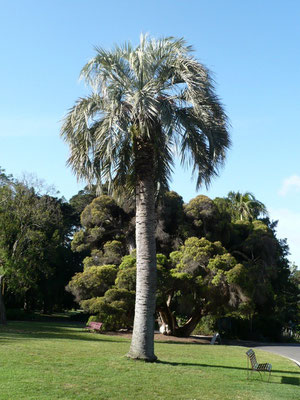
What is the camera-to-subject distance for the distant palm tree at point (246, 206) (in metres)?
41.5

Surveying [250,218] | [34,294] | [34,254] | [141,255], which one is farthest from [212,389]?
[34,294]

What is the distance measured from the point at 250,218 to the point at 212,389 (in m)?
31.9

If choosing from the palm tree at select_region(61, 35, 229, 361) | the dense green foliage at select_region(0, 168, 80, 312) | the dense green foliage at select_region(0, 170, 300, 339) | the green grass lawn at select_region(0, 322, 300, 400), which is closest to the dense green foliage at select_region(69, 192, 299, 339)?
the dense green foliage at select_region(0, 170, 300, 339)

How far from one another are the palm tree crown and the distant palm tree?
2746cm

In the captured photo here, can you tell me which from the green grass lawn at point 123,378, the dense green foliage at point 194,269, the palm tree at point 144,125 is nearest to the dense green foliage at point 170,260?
the dense green foliage at point 194,269

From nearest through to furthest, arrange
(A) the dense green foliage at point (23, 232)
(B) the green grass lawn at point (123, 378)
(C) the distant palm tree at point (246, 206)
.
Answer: (B) the green grass lawn at point (123, 378)
(A) the dense green foliage at point (23, 232)
(C) the distant palm tree at point (246, 206)

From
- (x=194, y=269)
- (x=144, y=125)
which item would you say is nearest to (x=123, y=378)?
(x=144, y=125)

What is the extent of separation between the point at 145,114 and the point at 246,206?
30.5 meters

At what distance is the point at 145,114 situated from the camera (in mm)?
13031

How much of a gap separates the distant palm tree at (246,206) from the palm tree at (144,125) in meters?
27.5

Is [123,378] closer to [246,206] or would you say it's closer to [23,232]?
[23,232]

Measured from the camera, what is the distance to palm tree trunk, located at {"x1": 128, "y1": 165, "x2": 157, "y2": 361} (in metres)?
13.2

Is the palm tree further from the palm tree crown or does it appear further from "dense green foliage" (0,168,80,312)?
"dense green foliage" (0,168,80,312)

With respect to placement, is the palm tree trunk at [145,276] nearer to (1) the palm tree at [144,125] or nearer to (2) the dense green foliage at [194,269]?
(1) the palm tree at [144,125]
